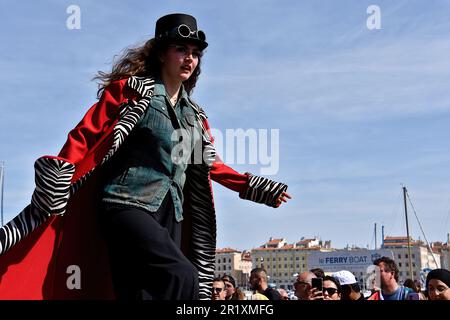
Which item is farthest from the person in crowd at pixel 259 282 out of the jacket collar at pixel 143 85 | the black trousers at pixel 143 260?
the black trousers at pixel 143 260

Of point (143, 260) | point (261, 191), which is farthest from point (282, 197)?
point (143, 260)

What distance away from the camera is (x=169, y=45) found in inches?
162

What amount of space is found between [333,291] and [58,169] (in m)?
4.02

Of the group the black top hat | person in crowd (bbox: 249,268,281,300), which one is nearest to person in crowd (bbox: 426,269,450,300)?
the black top hat

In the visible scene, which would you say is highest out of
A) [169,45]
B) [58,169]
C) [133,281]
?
[169,45]

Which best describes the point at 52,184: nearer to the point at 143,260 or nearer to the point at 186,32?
the point at 143,260

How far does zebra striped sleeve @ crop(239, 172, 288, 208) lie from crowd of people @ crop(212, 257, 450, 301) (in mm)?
1066

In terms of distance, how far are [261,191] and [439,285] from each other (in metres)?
1.80

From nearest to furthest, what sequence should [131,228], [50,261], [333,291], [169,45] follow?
[131,228], [50,261], [169,45], [333,291]

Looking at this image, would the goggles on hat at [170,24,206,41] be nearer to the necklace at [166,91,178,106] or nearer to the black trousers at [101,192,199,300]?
the necklace at [166,91,178,106]
